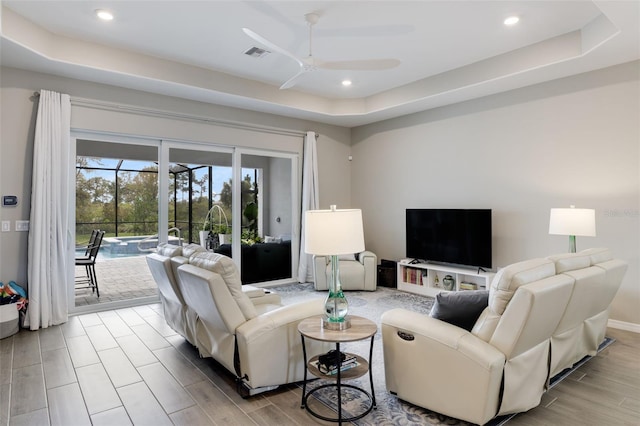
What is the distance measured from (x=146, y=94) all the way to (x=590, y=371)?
5739 millimetres

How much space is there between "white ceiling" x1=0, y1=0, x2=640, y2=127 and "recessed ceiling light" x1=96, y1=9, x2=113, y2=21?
6cm

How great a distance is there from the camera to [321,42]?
4180 mm

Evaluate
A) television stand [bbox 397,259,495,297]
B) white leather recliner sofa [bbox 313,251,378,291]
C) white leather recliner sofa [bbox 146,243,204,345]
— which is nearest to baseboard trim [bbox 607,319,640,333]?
television stand [bbox 397,259,495,297]

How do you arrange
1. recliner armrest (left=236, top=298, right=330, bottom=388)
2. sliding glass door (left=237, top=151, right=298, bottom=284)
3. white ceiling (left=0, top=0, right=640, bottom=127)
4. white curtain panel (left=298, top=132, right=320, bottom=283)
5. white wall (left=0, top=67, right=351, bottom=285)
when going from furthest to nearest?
white curtain panel (left=298, top=132, right=320, bottom=283), sliding glass door (left=237, top=151, right=298, bottom=284), white wall (left=0, top=67, right=351, bottom=285), white ceiling (left=0, top=0, right=640, bottom=127), recliner armrest (left=236, top=298, right=330, bottom=388)

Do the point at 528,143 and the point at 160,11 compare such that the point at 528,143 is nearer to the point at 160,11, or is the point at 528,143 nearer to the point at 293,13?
the point at 293,13

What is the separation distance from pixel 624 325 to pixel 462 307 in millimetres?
3035

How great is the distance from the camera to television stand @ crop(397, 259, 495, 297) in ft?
16.8

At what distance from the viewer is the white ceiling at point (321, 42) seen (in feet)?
11.3

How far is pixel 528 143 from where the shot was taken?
15.9 feet

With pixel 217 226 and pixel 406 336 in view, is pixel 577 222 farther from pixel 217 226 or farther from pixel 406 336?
pixel 217 226

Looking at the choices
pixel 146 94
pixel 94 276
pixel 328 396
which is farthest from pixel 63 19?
pixel 328 396

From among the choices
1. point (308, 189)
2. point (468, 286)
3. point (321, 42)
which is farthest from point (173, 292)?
point (468, 286)

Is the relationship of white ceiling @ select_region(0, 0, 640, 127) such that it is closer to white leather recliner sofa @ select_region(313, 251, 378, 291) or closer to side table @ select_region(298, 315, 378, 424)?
white leather recliner sofa @ select_region(313, 251, 378, 291)

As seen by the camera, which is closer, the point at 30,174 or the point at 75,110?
the point at 30,174
